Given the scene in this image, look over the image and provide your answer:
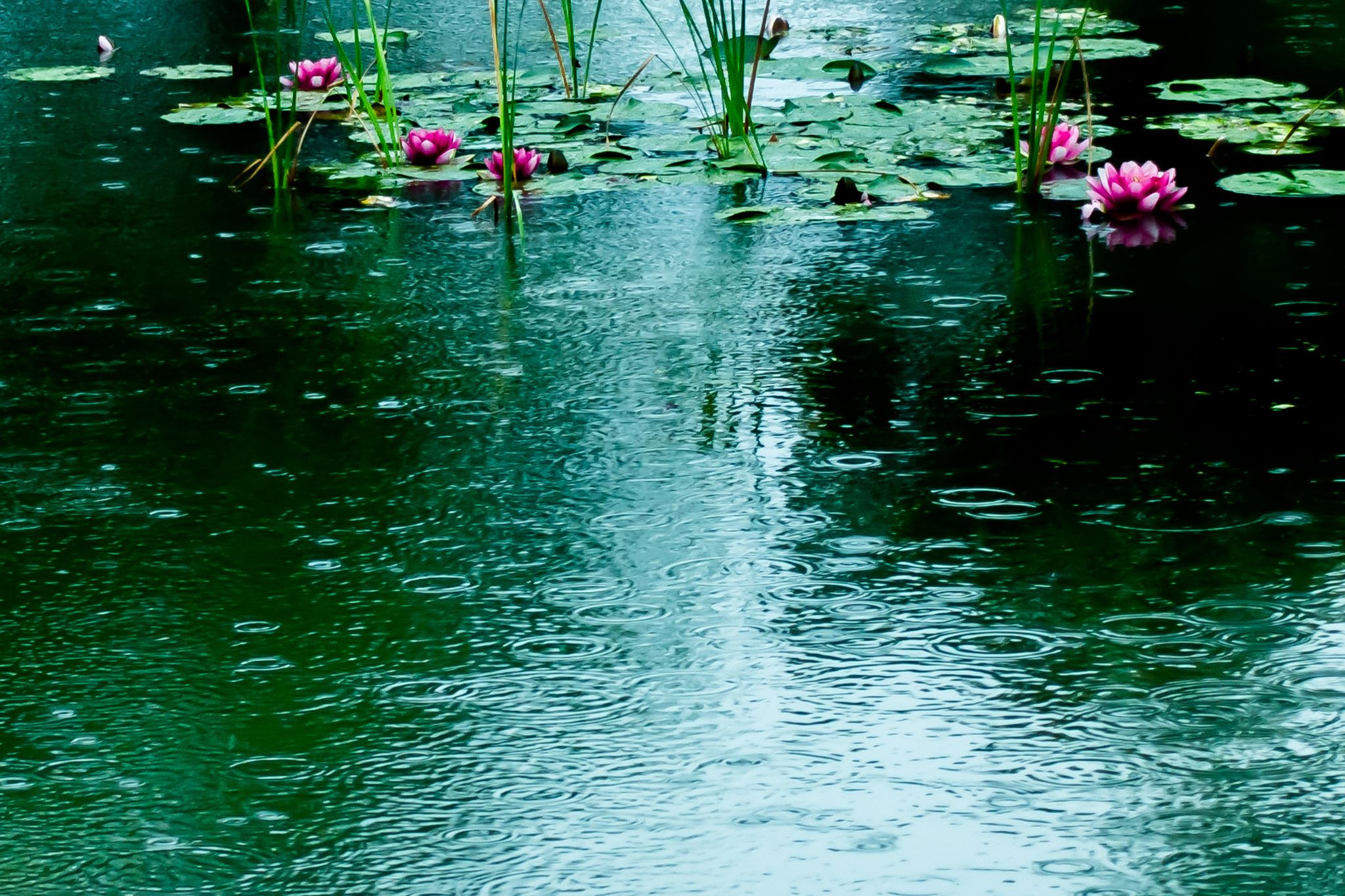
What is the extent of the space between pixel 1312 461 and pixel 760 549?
27.0 inches

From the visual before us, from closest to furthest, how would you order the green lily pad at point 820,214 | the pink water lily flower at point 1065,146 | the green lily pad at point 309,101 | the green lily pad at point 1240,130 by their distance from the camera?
the green lily pad at point 820,214 < the pink water lily flower at point 1065,146 < the green lily pad at point 1240,130 < the green lily pad at point 309,101

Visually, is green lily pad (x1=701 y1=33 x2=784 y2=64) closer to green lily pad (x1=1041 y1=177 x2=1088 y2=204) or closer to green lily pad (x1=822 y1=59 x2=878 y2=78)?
green lily pad (x1=822 y1=59 x2=878 y2=78)

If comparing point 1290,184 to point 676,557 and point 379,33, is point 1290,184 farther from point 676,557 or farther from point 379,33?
point 379,33

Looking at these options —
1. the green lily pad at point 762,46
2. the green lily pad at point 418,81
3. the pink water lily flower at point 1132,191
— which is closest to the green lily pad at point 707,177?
the pink water lily flower at point 1132,191

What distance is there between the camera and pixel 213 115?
3.87 m

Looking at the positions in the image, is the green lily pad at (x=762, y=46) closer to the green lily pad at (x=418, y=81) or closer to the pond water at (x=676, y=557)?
the green lily pad at (x=418, y=81)

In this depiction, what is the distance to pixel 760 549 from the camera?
1.65 m

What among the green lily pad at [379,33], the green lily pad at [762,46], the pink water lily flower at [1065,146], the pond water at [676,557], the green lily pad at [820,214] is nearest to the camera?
the pond water at [676,557]

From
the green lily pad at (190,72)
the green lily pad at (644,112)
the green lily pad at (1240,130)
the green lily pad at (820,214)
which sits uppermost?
the green lily pad at (190,72)

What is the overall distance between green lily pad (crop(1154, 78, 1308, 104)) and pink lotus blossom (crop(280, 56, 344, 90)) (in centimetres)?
219

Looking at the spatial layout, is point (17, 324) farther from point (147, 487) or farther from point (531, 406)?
point (531, 406)

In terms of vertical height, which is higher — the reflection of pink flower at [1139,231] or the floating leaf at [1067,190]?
the floating leaf at [1067,190]

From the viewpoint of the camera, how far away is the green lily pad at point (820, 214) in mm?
2895

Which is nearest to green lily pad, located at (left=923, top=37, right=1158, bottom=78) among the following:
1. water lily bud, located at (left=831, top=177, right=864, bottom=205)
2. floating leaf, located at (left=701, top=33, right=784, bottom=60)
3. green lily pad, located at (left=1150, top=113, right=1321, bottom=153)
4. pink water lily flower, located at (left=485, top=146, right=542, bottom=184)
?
floating leaf, located at (left=701, top=33, right=784, bottom=60)
